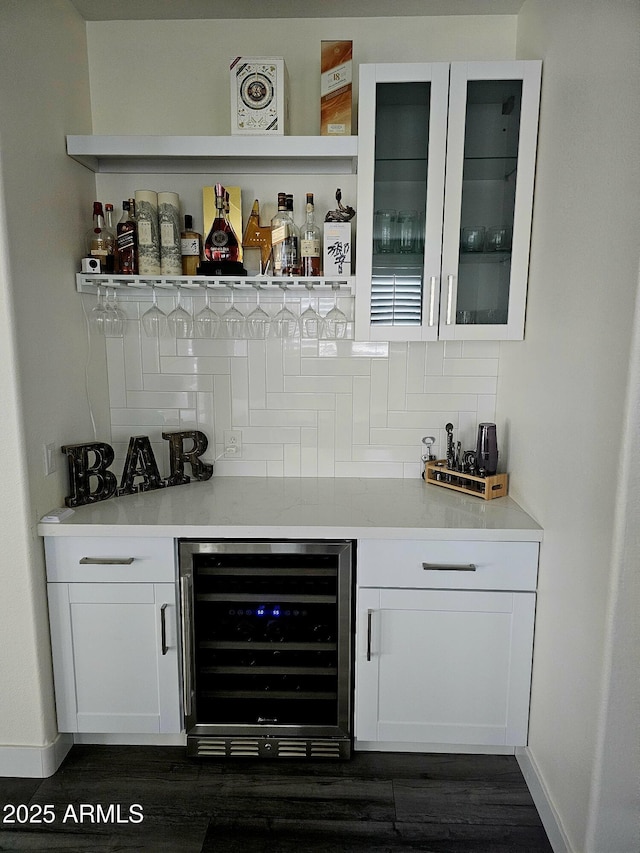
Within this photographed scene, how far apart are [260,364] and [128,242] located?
716mm

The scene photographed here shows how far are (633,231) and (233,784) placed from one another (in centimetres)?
207

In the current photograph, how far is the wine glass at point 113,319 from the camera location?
2.35 metres

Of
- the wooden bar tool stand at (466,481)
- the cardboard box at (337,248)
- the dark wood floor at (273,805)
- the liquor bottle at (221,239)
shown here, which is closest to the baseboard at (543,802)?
the dark wood floor at (273,805)

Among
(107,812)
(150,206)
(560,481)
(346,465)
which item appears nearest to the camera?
(560,481)

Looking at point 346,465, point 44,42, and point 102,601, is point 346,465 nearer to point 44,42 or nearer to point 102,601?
point 102,601

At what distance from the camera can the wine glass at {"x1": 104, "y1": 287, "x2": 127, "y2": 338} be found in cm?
235

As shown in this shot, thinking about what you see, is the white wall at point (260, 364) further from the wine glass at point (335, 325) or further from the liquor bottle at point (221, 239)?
the liquor bottle at point (221, 239)

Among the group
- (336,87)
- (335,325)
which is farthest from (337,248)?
(336,87)

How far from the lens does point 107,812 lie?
6.10 feet

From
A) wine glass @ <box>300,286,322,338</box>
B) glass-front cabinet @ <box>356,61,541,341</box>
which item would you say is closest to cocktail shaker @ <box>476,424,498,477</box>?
glass-front cabinet @ <box>356,61,541,341</box>

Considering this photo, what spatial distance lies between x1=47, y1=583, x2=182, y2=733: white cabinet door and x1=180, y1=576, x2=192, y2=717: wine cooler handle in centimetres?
3

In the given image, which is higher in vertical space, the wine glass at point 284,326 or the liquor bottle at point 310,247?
the liquor bottle at point 310,247

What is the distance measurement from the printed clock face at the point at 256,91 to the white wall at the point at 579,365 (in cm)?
96

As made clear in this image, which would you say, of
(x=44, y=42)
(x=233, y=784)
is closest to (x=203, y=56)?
(x=44, y=42)
